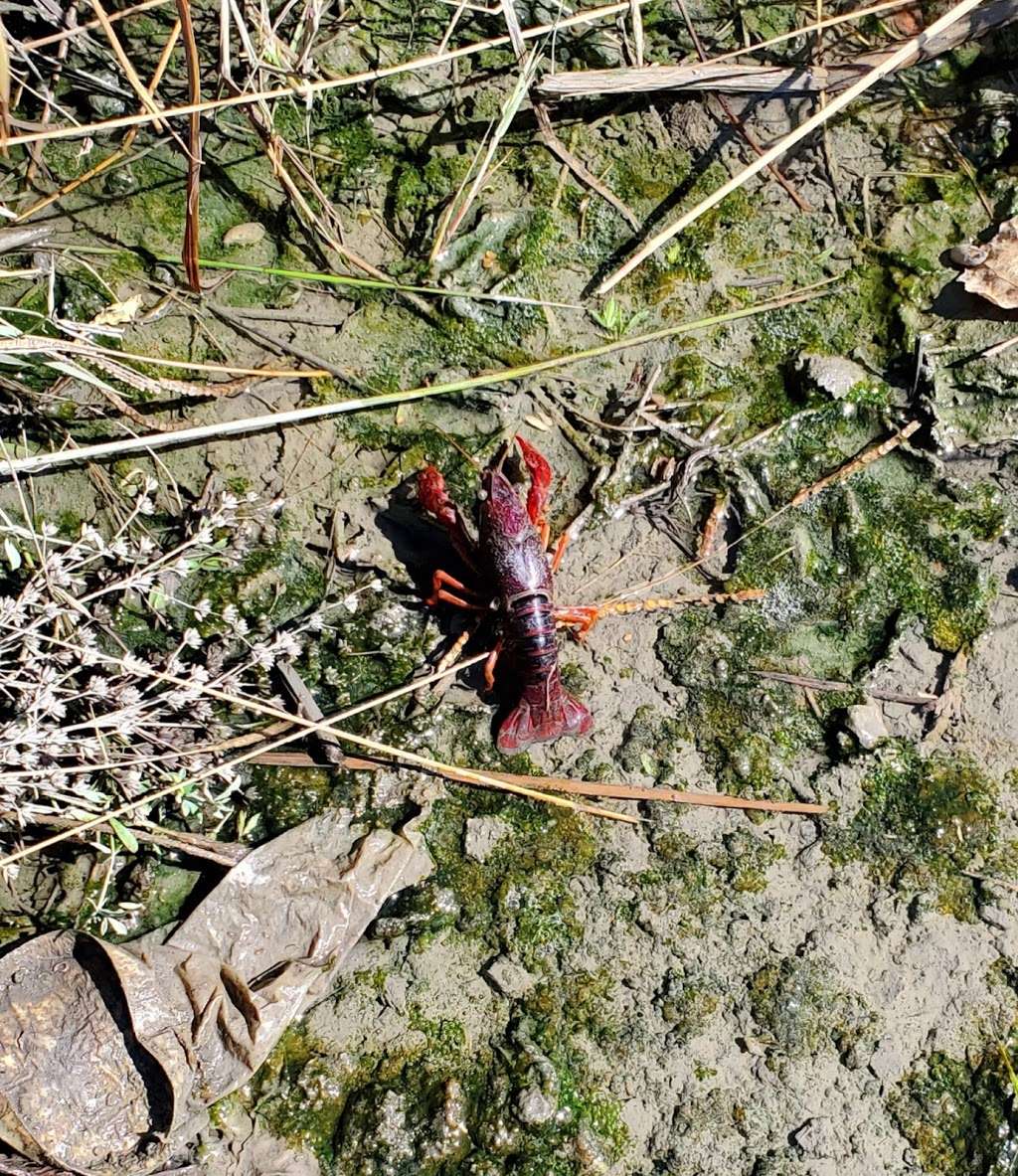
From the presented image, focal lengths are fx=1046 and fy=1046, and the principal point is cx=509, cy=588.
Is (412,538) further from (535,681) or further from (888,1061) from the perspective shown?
(888,1061)

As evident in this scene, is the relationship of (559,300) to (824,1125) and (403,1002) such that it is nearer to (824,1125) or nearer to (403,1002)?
(403,1002)

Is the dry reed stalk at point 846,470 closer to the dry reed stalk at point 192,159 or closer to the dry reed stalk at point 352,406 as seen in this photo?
the dry reed stalk at point 352,406

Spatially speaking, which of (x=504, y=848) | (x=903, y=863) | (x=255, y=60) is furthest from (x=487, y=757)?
(x=255, y=60)

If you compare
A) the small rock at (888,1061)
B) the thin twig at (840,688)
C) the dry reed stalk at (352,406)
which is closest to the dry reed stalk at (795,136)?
the dry reed stalk at (352,406)

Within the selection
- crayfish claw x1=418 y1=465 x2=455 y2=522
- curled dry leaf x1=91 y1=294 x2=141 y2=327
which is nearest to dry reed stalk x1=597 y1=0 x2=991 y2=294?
crayfish claw x1=418 y1=465 x2=455 y2=522

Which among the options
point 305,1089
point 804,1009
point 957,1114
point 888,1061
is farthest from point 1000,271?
point 305,1089
